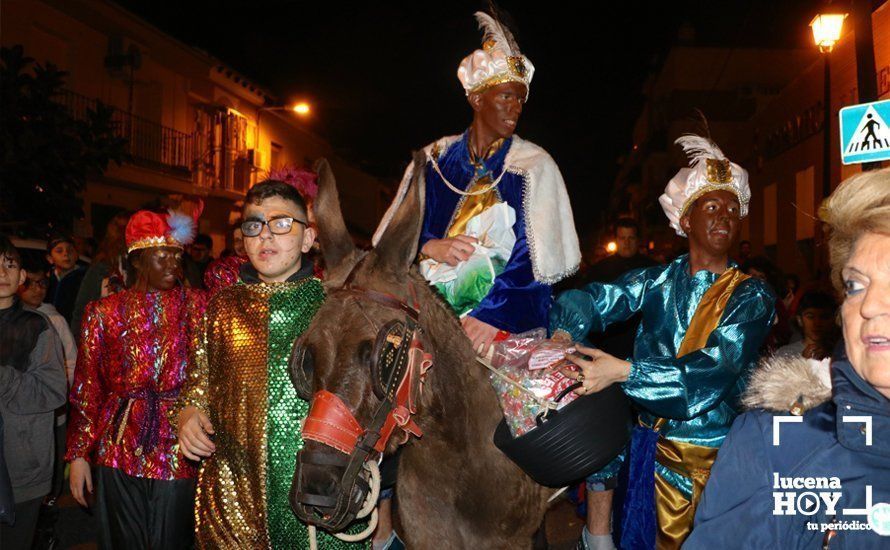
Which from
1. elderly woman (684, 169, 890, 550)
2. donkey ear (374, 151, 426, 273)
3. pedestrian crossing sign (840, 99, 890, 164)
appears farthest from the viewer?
pedestrian crossing sign (840, 99, 890, 164)


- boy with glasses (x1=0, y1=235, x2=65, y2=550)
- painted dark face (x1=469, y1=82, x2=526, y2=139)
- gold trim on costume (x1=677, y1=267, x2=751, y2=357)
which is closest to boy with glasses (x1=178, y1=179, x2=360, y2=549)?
painted dark face (x1=469, y1=82, x2=526, y2=139)

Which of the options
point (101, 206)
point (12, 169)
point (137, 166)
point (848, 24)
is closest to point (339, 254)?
point (12, 169)

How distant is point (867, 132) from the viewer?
19.4ft

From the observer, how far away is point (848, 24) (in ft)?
44.4

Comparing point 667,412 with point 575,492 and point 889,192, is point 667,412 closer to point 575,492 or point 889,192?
point 575,492

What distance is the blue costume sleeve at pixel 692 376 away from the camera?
10.7 feet

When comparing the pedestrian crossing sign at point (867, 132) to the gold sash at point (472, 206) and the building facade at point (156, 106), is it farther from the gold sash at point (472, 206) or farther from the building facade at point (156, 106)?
the building facade at point (156, 106)

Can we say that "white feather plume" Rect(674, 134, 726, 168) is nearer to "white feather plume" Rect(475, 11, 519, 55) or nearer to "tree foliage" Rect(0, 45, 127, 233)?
"white feather plume" Rect(475, 11, 519, 55)

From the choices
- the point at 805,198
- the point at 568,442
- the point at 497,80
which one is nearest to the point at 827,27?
the point at 497,80

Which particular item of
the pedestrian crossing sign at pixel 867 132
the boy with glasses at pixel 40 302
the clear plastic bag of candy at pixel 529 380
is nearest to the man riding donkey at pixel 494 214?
the clear plastic bag of candy at pixel 529 380

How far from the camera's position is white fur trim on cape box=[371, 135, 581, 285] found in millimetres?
3752

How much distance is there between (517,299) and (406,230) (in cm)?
101

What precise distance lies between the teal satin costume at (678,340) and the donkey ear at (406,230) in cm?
115

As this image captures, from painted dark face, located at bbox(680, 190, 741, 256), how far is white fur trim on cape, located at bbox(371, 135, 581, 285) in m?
0.64
